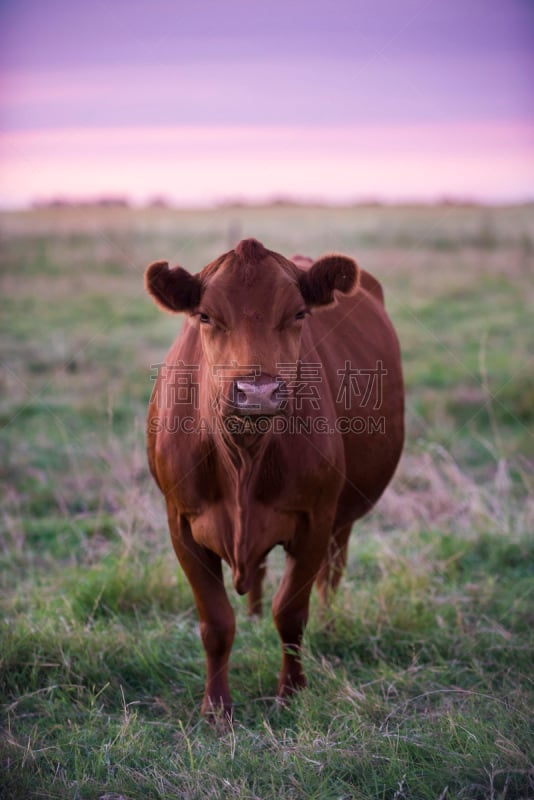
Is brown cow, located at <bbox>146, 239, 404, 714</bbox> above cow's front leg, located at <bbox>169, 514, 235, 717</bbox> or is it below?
above

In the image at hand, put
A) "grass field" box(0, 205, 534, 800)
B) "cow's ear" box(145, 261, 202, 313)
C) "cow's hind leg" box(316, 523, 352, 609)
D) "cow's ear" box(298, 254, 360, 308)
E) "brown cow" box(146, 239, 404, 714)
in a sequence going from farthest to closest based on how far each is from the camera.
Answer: "cow's hind leg" box(316, 523, 352, 609) → "cow's ear" box(298, 254, 360, 308) → "cow's ear" box(145, 261, 202, 313) → "brown cow" box(146, 239, 404, 714) → "grass field" box(0, 205, 534, 800)

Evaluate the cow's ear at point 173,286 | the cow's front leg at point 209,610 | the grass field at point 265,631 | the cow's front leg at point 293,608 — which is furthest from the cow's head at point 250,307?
the grass field at point 265,631

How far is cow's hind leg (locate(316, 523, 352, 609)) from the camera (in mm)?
5152

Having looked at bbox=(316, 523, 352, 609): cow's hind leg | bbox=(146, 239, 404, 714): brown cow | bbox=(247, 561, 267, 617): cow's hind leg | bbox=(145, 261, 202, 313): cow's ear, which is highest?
bbox=(145, 261, 202, 313): cow's ear

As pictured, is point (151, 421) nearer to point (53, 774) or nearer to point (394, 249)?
point (53, 774)

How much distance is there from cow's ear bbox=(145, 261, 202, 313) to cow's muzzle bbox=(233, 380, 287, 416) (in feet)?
2.20

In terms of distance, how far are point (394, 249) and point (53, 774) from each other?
18984mm

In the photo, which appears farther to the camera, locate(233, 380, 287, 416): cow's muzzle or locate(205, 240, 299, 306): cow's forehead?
locate(205, 240, 299, 306): cow's forehead

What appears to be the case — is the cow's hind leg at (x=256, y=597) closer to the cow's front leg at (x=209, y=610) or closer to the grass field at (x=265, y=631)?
the grass field at (x=265, y=631)

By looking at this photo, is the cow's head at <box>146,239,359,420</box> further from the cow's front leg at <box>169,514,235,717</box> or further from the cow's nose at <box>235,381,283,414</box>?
the cow's front leg at <box>169,514,235,717</box>

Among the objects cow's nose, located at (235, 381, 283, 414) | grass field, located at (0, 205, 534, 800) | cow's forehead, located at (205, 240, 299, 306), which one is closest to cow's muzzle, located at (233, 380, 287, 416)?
cow's nose, located at (235, 381, 283, 414)

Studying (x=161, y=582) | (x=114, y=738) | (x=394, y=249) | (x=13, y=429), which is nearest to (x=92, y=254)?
(x=394, y=249)

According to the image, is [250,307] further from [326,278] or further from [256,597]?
[256,597]

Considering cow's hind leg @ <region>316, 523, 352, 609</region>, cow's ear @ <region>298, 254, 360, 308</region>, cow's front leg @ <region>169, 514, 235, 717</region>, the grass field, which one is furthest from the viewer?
cow's hind leg @ <region>316, 523, 352, 609</region>
